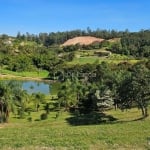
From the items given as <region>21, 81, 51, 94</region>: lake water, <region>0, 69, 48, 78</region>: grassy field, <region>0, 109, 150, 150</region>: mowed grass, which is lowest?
<region>0, 109, 150, 150</region>: mowed grass

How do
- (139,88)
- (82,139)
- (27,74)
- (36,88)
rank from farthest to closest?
1. (27,74)
2. (36,88)
3. (139,88)
4. (82,139)

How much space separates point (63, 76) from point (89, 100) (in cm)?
8222

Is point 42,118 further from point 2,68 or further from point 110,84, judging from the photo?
point 2,68

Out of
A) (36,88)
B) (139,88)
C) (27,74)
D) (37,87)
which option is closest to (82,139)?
(139,88)

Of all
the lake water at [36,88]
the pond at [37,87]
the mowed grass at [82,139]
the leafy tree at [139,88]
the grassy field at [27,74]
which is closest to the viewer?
the mowed grass at [82,139]

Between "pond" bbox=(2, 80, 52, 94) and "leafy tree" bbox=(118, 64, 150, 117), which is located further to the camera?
"pond" bbox=(2, 80, 52, 94)

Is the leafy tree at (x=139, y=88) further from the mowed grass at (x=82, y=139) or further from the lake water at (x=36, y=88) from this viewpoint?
the lake water at (x=36, y=88)

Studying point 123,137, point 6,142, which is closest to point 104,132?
point 123,137

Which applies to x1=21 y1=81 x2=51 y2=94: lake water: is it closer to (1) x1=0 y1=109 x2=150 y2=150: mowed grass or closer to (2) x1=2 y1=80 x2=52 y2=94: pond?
(2) x1=2 y1=80 x2=52 y2=94: pond

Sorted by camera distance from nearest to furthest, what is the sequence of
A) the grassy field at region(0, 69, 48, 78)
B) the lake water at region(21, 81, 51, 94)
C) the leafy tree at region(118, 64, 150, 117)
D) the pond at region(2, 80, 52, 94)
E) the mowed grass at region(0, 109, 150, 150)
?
the mowed grass at region(0, 109, 150, 150) → the leafy tree at region(118, 64, 150, 117) → the lake water at region(21, 81, 51, 94) → the pond at region(2, 80, 52, 94) → the grassy field at region(0, 69, 48, 78)

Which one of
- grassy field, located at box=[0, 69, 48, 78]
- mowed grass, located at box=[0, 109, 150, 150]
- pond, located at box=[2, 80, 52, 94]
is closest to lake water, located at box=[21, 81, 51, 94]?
pond, located at box=[2, 80, 52, 94]

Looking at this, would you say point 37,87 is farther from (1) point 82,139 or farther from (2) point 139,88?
(1) point 82,139

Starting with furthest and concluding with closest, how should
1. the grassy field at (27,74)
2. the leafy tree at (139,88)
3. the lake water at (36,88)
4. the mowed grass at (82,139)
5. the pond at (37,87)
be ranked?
the grassy field at (27,74), the pond at (37,87), the lake water at (36,88), the leafy tree at (139,88), the mowed grass at (82,139)

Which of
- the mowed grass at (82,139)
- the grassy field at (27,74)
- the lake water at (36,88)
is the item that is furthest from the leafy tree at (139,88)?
the grassy field at (27,74)
